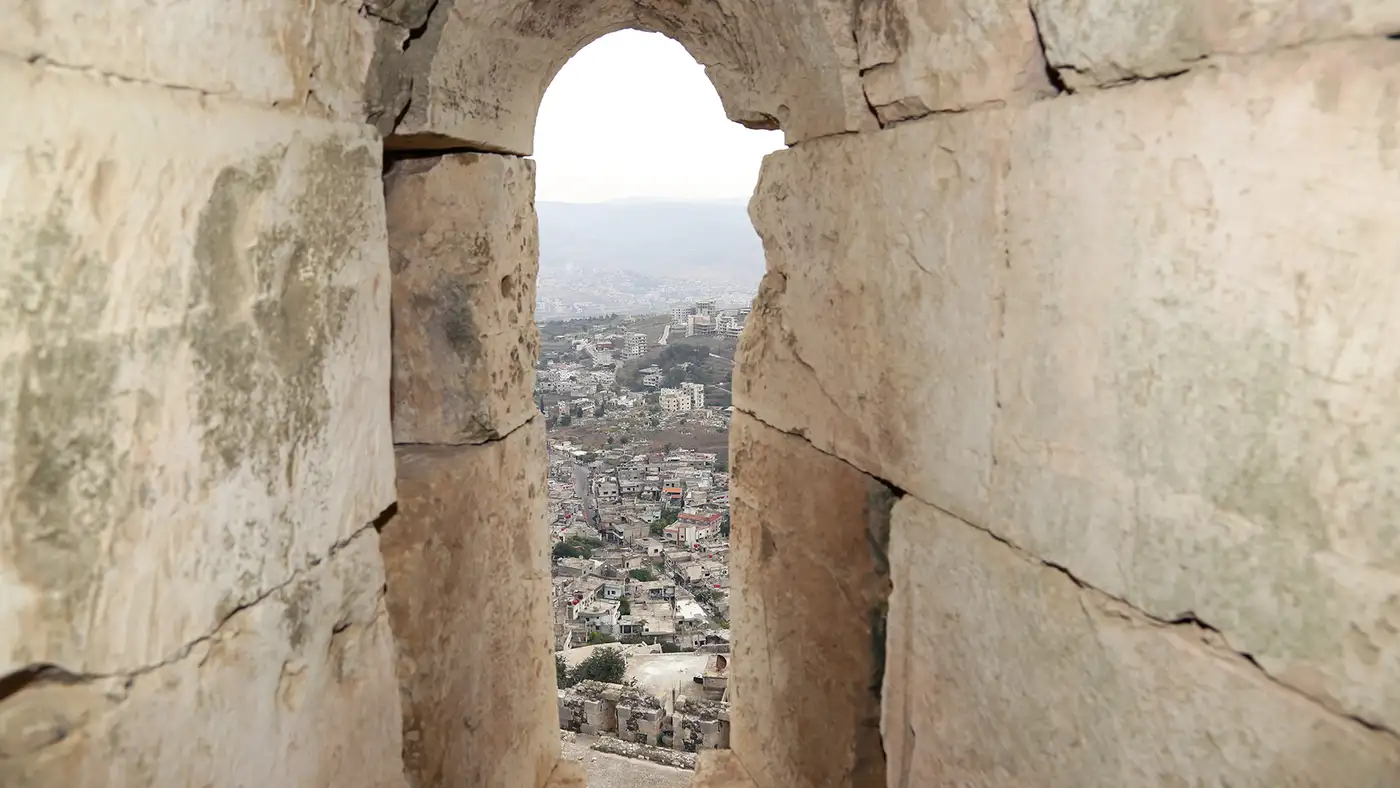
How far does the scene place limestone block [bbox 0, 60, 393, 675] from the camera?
1.08 meters

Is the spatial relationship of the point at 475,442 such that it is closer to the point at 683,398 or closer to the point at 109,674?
the point at 109,674

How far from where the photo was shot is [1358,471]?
1.05 metres

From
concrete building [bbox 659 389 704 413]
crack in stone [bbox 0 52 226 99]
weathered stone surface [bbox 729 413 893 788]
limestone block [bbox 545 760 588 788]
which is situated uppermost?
crack in stone [bbox 0 52 226 99]

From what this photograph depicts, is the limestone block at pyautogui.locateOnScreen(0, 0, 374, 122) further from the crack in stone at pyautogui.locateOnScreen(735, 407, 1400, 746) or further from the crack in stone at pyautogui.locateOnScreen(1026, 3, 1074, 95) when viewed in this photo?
the crack in stone at pyautogui.locateOnScreen(735, 407, 1400, 746)

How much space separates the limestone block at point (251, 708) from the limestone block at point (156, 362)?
49mm

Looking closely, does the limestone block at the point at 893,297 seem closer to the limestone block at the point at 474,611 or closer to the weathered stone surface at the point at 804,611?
the weathered stone surface at the point at 804,611

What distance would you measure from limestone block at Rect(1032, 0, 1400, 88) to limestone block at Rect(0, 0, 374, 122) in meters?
1.30

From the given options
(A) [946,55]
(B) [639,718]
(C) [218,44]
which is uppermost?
(A) [946,55]

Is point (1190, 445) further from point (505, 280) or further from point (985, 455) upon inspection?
point (505, 280)

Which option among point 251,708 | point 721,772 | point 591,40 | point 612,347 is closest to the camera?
point 251,708

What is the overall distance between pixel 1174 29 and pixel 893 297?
0.87m

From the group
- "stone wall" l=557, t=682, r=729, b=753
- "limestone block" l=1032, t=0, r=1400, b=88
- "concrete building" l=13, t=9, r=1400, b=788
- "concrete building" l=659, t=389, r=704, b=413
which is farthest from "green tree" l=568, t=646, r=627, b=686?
"limestone block" l=1032, t=0, r=1400, b=88

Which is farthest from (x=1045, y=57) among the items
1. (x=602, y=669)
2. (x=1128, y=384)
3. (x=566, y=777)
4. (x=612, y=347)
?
(x=612, y=347)

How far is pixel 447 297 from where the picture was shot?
2498 millimetres
